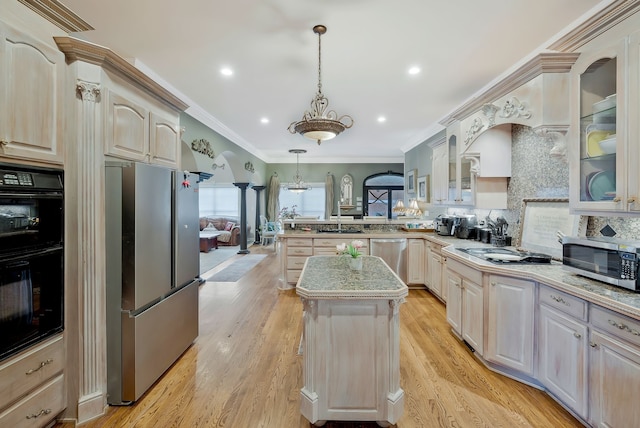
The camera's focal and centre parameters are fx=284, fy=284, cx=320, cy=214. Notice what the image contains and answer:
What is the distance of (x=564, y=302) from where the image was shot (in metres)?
1.90

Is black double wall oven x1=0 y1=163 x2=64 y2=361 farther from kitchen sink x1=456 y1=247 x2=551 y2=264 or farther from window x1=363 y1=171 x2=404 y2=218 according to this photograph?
window x1=363 y1=171 x2=404 y2=218

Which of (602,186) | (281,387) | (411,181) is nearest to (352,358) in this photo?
(281,387)

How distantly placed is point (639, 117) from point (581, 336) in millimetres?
1361

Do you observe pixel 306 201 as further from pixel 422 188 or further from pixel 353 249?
pixel 353 249

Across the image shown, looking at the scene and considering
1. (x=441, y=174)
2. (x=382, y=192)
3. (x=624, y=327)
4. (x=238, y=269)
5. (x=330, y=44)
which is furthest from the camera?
(x=382, y=192)

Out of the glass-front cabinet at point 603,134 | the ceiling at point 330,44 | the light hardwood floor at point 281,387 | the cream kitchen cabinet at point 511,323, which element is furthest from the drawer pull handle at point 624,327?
the ceiling at point 330,44

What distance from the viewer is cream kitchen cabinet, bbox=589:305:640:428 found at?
1.48 metres

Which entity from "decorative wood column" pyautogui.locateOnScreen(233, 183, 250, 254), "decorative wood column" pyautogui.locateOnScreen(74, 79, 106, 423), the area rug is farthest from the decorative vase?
"decorative wood column" pyautogui.locateOnScreen(233, 183, 250, 254)

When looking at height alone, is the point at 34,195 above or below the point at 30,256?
above

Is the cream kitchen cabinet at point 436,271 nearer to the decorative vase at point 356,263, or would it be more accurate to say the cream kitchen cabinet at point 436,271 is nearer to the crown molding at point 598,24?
the decorative vase at point 356,263

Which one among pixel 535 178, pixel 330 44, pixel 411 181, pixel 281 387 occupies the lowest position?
pixel 281 387

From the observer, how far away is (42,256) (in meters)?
1.68

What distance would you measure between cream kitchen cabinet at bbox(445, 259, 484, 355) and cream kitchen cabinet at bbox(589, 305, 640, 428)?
82cm

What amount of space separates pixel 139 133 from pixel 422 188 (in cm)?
546
